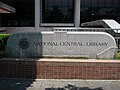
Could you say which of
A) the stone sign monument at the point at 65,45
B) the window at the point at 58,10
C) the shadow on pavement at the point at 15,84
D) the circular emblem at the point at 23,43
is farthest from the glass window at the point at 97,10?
the shadow on pavement at the point at 15,84

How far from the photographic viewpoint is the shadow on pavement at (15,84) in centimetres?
786

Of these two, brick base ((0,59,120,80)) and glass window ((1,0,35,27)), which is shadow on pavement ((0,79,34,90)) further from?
glass window ((1,0,35,27))

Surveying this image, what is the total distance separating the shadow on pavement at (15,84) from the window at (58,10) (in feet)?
61.9

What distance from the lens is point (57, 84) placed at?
326 inches

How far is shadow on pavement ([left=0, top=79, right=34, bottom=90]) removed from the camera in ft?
25.8

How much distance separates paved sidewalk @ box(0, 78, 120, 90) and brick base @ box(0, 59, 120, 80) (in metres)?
0.19

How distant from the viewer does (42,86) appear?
8.03 metres

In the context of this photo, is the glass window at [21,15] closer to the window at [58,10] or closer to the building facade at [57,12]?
the building facade at [57,12]

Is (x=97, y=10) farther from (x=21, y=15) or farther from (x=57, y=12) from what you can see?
(x=21, y=15)

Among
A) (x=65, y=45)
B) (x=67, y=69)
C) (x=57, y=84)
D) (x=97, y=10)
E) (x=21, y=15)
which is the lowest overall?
(x=57, y=84)

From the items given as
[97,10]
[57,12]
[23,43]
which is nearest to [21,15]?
[57,12]

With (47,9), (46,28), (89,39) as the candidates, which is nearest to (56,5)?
(47,9)

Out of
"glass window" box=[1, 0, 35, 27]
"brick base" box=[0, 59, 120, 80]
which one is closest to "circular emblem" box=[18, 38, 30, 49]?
"brick base" box=[0, 59, 120, 80]

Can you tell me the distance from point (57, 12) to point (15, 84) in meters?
19.6
